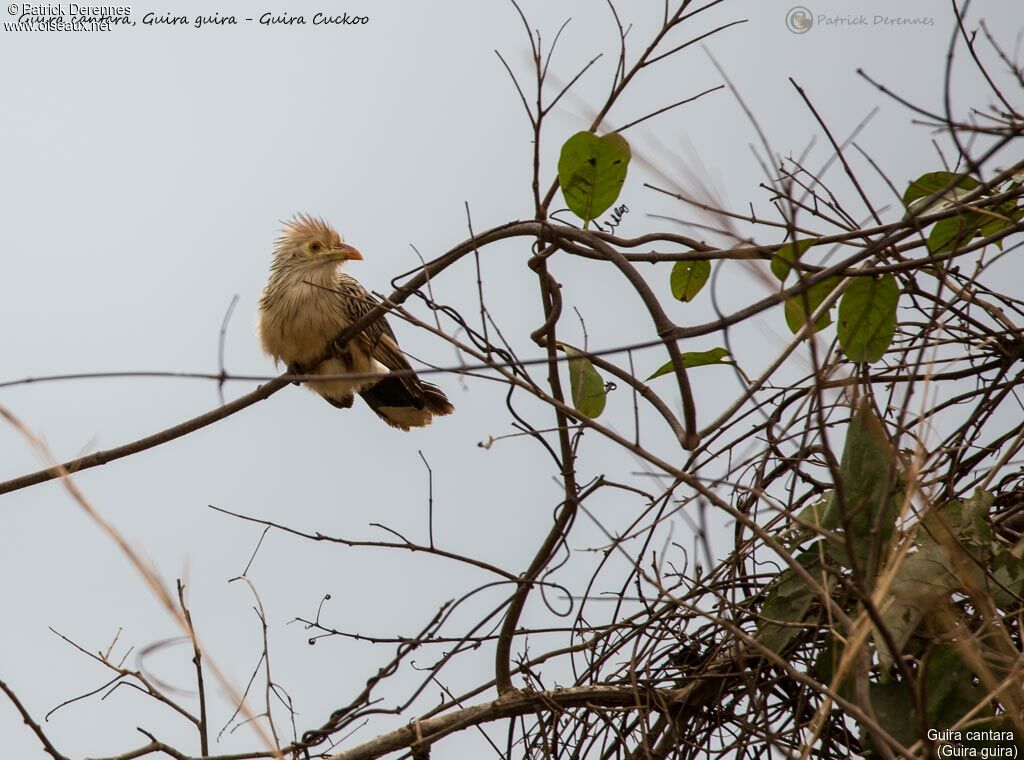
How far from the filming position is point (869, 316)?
2521 mm

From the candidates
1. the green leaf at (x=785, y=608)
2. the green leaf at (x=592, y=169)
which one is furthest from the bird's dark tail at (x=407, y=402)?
the green leaf at (x=785, y=608)

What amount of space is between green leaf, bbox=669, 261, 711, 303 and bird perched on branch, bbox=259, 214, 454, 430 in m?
1.72

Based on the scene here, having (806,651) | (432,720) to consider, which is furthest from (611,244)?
(432,720)

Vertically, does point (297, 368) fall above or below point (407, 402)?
above

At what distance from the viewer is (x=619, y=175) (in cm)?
253

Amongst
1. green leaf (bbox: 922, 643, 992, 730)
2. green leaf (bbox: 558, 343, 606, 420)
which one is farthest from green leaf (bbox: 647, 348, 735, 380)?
green leaf (bbox: 922, 643, 992, 730)

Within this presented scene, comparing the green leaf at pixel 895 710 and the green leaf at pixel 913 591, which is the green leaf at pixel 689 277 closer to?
the green leaf at pixel 913 591

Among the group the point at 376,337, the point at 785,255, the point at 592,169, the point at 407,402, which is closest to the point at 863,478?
the point at 785,255

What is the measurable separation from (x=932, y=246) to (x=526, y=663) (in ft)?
4.76

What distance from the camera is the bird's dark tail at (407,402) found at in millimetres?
4707

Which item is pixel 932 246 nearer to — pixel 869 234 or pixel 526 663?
pixel 869 234

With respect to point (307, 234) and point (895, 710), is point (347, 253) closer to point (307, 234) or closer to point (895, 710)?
point (307, 234)

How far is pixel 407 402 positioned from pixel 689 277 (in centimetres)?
216

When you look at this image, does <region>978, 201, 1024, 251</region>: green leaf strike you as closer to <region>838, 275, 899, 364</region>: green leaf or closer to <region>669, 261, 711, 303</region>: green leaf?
<region>838, 275, 899, 364</region>: green leaf
